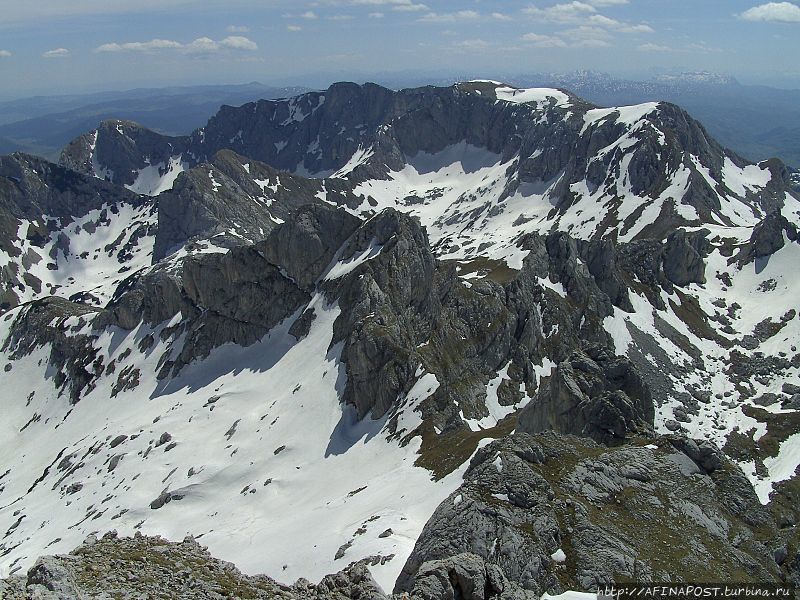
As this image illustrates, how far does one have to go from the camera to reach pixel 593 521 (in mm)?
27328

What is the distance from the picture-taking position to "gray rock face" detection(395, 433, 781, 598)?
81.2 feet

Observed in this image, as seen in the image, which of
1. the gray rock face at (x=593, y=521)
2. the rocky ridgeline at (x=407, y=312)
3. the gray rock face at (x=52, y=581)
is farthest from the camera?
the rocky ridgeline at (x=407, y=312)

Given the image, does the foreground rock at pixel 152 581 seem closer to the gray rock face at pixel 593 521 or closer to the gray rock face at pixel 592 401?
the gray rock face at pixel 593 521

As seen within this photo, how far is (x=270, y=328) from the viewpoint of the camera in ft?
326

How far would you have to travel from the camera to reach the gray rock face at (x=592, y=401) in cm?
4525

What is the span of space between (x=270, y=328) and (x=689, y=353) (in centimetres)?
7256

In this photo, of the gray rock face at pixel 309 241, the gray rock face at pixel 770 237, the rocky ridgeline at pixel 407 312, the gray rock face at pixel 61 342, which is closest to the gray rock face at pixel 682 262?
the rocky ridgeline at pixel 407 312

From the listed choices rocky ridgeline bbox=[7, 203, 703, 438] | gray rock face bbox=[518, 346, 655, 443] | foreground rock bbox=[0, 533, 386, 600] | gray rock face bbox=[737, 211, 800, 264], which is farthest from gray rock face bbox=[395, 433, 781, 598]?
gray rock face bbox=[737, 211, 800, 264]

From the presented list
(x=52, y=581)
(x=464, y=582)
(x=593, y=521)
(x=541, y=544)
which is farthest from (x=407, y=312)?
(x=52, y=581)

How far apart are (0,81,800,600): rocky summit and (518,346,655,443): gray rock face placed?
274mm

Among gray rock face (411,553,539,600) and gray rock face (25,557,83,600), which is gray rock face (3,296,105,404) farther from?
gray rock face (411,553,539,600)

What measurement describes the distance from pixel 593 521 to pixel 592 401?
2228cm

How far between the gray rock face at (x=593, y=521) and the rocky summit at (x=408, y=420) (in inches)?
4.8

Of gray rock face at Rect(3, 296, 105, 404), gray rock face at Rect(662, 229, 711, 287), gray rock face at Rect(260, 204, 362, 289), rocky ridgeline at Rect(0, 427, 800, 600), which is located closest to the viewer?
rocky ridgeline at Rect(0, 427, 800, 600)
